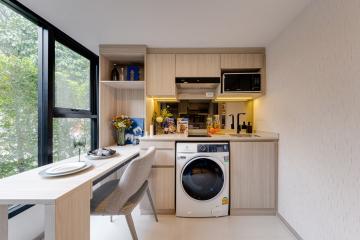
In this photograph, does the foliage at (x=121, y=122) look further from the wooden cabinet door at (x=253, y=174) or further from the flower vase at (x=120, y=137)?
the wooden cabinet door at (x=253, y=174)

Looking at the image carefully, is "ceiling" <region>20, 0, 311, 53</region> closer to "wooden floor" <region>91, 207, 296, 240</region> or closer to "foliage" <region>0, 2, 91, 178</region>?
"foliage" <region>0, 2, 91, 178</region>

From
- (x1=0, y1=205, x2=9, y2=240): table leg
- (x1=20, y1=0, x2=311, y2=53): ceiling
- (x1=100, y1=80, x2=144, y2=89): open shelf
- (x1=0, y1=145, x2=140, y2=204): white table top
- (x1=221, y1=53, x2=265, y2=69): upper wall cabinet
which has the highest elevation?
(x1=20, y1=0, x2=311, y2=53): ceiling

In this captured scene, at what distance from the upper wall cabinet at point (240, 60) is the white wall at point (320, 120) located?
300 mm

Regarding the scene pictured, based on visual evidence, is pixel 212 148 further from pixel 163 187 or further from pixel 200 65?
pixel 200 65

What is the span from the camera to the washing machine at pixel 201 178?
6.87 feet

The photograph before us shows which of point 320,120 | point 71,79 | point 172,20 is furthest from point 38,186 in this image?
point 320,120

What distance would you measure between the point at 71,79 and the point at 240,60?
219 cm

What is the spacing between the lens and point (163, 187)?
2143 millimetres

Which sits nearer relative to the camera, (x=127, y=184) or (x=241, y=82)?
(x=127, y=184)

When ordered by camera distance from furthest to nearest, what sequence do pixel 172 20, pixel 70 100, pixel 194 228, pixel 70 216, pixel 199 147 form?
pixel 70 100 → pixel 199 147 → pixel 194 228 → pixel 172 20 → pixel 70 216

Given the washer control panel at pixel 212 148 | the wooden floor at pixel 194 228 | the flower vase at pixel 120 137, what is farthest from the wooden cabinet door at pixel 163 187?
the flower vase at pixel 120 137

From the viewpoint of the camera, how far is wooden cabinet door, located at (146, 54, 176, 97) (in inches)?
93.5

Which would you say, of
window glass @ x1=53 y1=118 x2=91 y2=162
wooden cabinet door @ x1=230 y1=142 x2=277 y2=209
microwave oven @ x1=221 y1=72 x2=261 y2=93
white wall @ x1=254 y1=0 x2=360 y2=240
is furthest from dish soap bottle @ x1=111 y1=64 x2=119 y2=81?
white wall @ x1=254 y1=0 x2=360 y2=240

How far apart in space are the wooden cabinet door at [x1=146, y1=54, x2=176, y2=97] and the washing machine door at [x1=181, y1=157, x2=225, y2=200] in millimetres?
986
